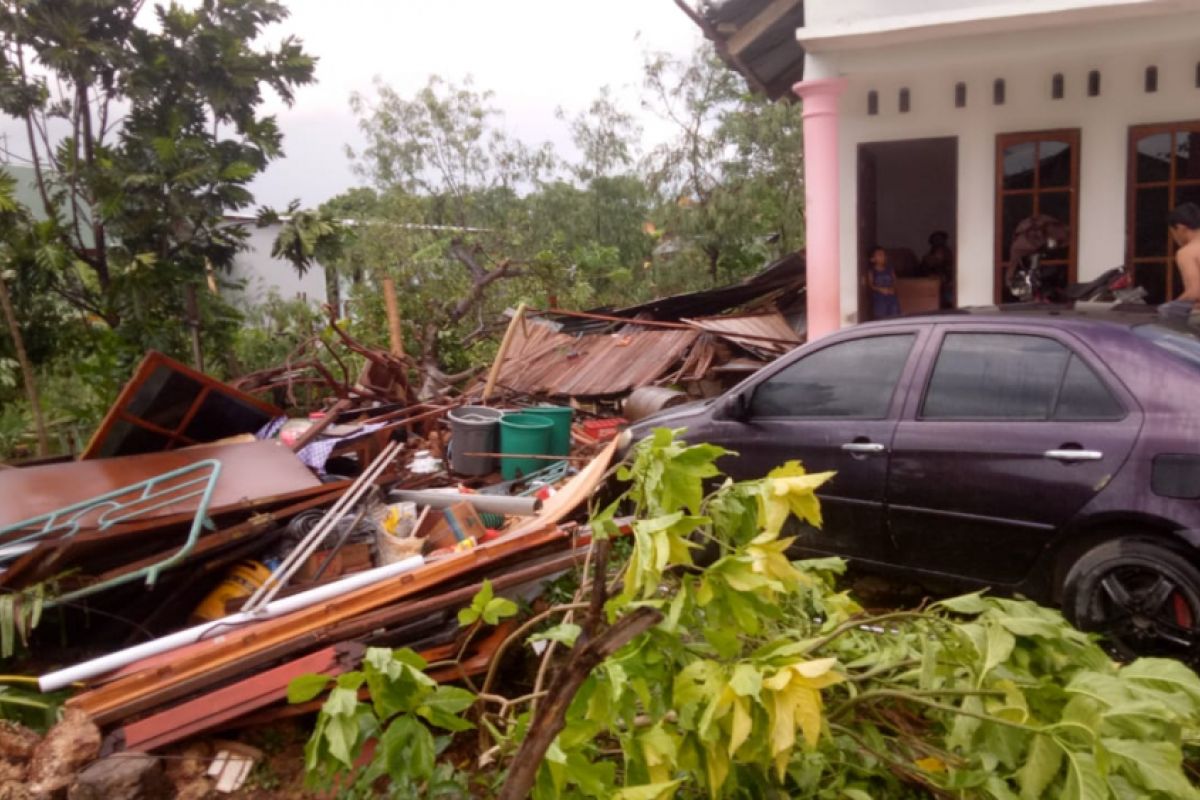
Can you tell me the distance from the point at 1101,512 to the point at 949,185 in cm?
990

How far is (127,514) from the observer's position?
4938mm

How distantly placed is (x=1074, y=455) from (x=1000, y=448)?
32 centimetres

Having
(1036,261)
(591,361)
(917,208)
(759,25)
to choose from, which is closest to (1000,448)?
(1036,261)

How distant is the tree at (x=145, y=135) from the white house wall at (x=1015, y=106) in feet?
19.4

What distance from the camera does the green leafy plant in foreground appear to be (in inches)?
67.4

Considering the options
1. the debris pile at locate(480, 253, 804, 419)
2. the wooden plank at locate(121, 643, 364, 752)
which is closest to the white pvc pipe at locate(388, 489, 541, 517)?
the wooden plank at locate(121, 643, 364, 752)

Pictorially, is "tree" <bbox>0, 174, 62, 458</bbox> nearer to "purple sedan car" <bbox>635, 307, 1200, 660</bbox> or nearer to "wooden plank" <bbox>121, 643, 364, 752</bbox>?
"wooden plank" <bbox>121, 643, 364, 752</bbox>

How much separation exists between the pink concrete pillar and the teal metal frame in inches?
209

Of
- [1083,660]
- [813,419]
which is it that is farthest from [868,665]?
[813,419]

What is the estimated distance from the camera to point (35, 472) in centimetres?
581

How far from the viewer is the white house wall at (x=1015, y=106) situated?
7.94m

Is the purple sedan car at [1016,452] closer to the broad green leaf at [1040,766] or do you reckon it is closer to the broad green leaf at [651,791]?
the broad green leaf at [1040,766]

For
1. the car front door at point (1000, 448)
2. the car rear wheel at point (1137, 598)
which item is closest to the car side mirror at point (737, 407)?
the car front door at point (1000, 448)

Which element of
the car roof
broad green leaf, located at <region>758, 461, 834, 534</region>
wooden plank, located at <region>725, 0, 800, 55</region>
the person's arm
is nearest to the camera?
broad green leaf, located at <region>758, 461, 834, 534</region>
